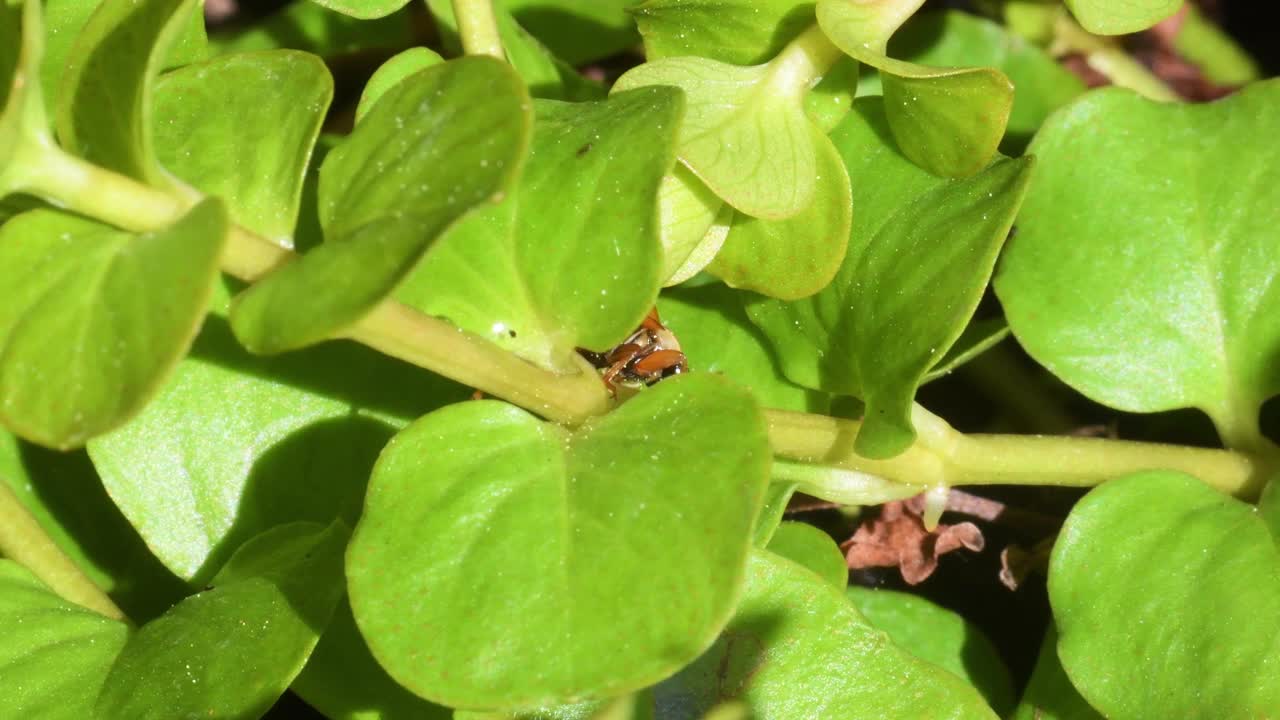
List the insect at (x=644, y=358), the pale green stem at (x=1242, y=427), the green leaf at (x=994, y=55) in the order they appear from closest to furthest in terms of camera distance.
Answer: the insect at (x=644, y=358)
the pale green stem at (x=1242, y=427)
the green leaf at (x=994, y=55)

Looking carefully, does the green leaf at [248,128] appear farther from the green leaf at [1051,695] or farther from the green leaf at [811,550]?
the green leaf at [1051,695]

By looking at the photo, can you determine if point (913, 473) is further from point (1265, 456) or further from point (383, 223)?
point (383, 223)

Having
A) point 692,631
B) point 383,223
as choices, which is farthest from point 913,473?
point 383,223

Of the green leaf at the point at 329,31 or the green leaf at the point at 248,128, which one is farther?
the green leaf at the point at 329,31

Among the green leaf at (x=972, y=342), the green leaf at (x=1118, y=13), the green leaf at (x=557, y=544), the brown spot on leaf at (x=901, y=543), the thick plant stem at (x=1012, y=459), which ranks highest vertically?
the green leaf at (x=1118, y=13)

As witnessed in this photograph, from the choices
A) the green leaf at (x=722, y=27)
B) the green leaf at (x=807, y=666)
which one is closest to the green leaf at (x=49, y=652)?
the green leaf at (x=807, y=666)

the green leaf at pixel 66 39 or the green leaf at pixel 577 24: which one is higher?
the green leaf at pixel 66 39

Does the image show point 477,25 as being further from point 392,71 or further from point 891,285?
point 891,285
